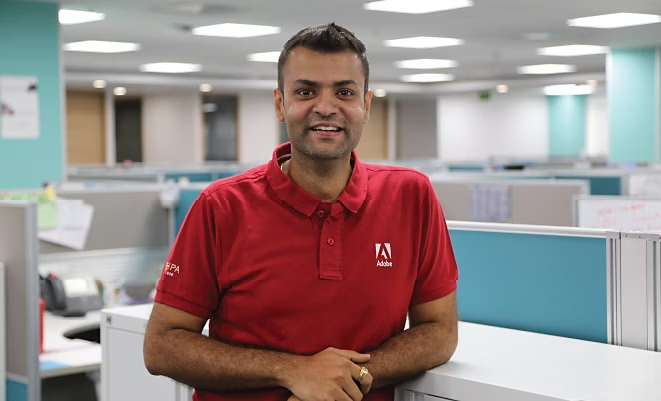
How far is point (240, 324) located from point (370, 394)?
27 centimetres

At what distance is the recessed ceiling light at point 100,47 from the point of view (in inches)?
375

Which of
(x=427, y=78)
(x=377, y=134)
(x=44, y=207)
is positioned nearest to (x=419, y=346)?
(x=44, y=207)

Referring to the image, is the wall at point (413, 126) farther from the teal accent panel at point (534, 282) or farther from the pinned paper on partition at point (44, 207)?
the teal accent panel at point (534, 282)

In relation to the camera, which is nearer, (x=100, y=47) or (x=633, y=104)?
(x=100, y=47)

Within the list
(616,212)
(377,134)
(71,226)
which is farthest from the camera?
(377,134)

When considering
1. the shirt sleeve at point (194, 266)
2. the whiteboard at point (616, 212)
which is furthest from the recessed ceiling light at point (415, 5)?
the shirt sleeve at point (194, 266)

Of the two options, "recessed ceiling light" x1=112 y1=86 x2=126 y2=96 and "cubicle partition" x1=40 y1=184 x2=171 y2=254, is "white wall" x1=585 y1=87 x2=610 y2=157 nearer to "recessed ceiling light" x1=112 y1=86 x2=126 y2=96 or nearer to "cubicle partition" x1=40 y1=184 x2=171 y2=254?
"recessed ceiling light" x1=112 y1=86 x2=126 y2=96

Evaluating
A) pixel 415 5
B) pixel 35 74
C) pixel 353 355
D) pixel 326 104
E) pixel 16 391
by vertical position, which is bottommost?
pixel 16 391

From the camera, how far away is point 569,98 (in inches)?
684

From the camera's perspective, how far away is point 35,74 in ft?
22.2

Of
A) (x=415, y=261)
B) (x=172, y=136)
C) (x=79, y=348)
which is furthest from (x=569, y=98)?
(x=415, y=261)

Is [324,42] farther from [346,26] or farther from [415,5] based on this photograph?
[346,26]

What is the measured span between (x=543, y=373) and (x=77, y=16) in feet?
21.7

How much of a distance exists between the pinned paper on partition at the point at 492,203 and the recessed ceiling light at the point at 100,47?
19.5 feet
